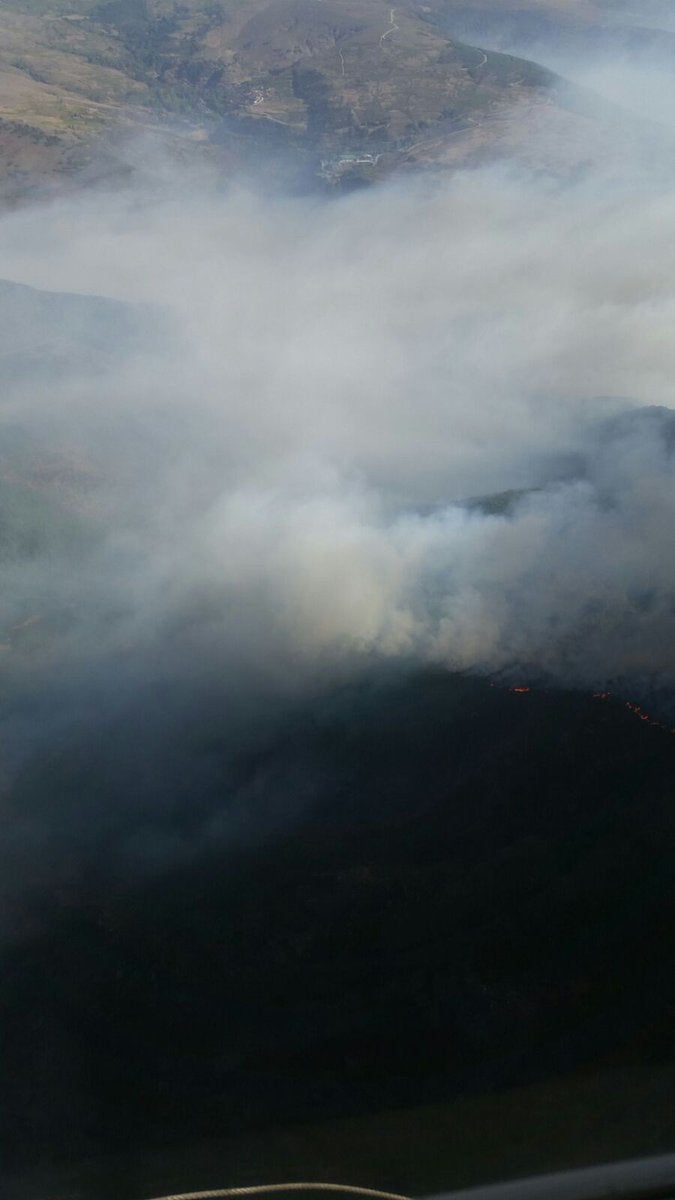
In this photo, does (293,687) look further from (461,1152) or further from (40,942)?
(461,1152)

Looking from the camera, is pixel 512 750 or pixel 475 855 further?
pixel 512 750

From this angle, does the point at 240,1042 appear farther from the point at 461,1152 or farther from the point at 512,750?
the point at 512,750

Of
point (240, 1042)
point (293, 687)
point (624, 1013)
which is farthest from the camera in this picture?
point (293, 687)

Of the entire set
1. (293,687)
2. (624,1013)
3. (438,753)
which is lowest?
(293,687)

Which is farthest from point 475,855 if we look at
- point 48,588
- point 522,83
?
point 522,83

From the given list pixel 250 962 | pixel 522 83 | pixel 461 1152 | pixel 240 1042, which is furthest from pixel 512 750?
pixel 522 83

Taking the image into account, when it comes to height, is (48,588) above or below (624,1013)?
below

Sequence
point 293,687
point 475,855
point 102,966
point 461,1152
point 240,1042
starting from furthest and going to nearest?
point 293,687, point 475,855, point 102,966, point 240,1042, point 461,1152
